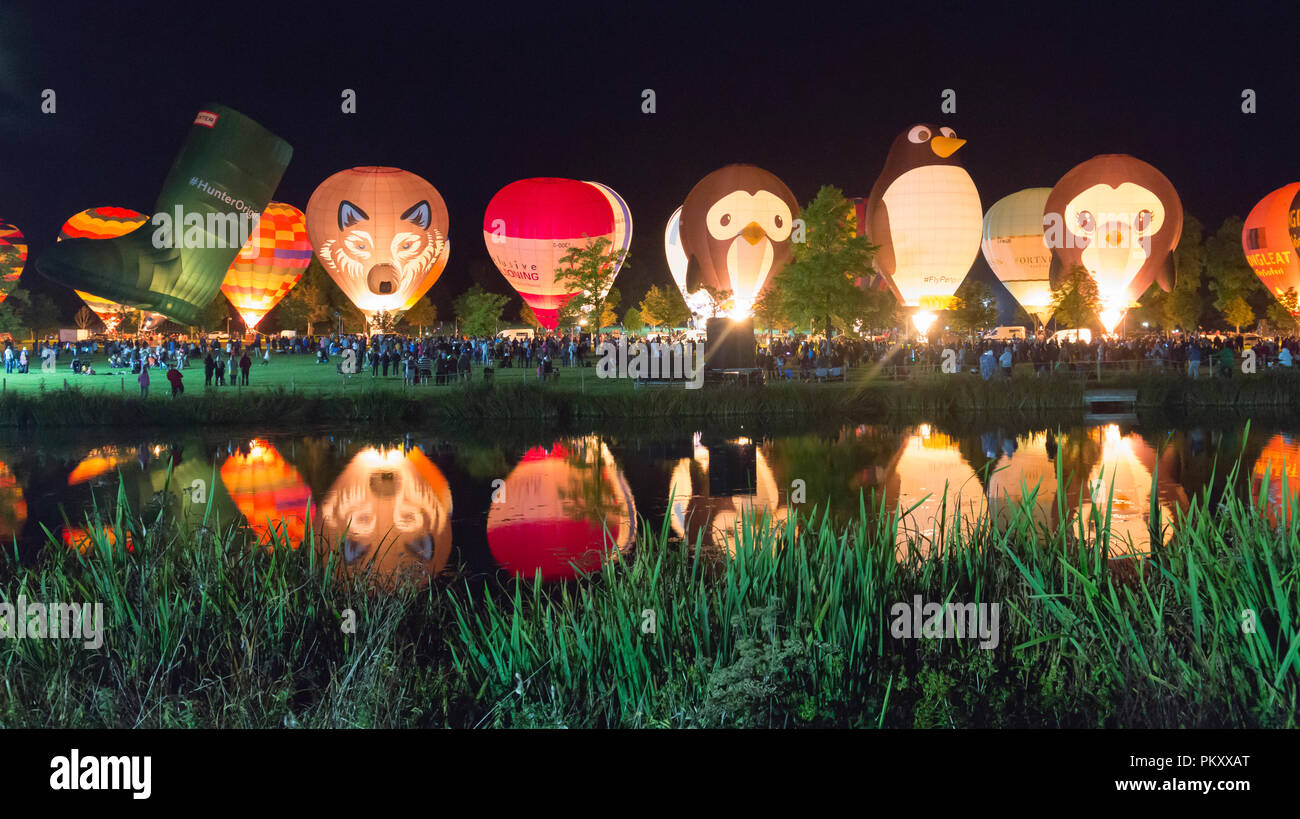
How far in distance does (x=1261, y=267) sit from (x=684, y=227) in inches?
1270

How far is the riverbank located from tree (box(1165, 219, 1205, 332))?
50.0m

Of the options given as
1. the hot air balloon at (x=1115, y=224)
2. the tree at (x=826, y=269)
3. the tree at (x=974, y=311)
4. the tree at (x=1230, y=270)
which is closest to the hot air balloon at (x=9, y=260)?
the tree at (x=826, y=269)

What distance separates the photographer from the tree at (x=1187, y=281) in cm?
7438

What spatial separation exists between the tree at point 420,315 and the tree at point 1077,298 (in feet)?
193

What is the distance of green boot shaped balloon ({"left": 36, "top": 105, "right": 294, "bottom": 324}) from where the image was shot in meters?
29.4

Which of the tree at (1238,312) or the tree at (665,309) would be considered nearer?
the tree at (1238,312)

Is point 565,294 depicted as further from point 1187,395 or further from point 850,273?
point 1187,395

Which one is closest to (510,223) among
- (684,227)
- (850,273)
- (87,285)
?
(684,227)

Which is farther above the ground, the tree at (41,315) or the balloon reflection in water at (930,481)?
the tree at (41,315)

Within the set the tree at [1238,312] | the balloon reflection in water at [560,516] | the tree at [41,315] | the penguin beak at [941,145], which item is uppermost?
the penguin beak at [941,145]

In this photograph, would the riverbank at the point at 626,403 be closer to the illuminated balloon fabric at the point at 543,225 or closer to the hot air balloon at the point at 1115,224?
the hot air balloon at the point at 1115,224

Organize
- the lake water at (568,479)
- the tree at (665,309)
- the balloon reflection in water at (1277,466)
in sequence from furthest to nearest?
the tree at (665,309) → the balloon reflection in water at (1277,466) → the lake water at (568,479)

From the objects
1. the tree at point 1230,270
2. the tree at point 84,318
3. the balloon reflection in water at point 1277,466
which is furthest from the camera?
the tree at point 84,318

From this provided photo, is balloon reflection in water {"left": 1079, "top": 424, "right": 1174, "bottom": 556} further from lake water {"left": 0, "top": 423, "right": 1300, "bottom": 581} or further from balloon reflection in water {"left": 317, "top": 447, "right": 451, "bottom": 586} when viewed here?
balloon reflection in water {"left": 317, "top": 447, "right": 451, "bottom": 586}
